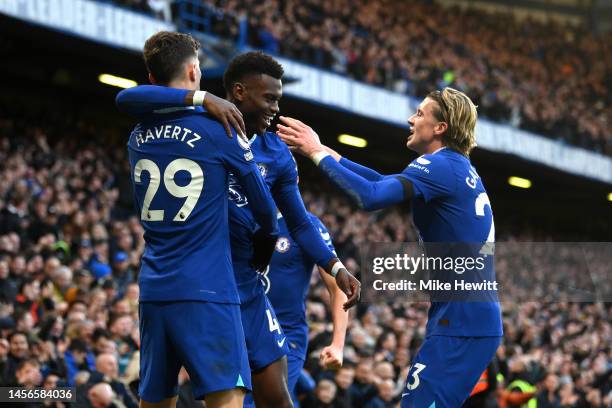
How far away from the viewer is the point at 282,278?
21.4 feet

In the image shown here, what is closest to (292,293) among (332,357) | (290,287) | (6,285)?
(290,287)

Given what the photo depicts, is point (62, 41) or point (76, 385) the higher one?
point (62, 41)

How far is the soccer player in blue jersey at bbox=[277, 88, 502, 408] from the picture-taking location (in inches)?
205

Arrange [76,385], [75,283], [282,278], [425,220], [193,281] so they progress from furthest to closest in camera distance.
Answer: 1. [75,283]
2. [76,385]
3. [282,278]
4. [425,220]
5. [193,281]

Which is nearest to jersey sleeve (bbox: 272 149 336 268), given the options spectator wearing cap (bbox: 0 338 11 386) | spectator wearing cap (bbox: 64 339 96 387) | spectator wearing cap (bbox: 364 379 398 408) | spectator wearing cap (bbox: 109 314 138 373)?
spectator wearing cap (bbox: 0 338 11 386)

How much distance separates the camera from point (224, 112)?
4.46m

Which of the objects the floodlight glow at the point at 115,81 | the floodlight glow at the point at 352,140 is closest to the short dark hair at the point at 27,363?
the floodlight glow at the point at 115,81

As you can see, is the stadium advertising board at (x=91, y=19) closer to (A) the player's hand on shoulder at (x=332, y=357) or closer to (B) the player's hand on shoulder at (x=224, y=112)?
(A) the player's hand on shoulder at (x=332, y=357)

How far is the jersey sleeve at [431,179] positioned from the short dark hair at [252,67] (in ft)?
2.83

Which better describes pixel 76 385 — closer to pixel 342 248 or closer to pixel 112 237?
pixel 112 237

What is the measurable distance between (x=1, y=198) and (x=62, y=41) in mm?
5649

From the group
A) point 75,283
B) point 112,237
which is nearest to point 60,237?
point 112,237

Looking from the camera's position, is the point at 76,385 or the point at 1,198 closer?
the point at 76,385

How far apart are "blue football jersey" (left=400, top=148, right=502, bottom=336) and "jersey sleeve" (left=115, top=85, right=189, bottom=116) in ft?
4.61
